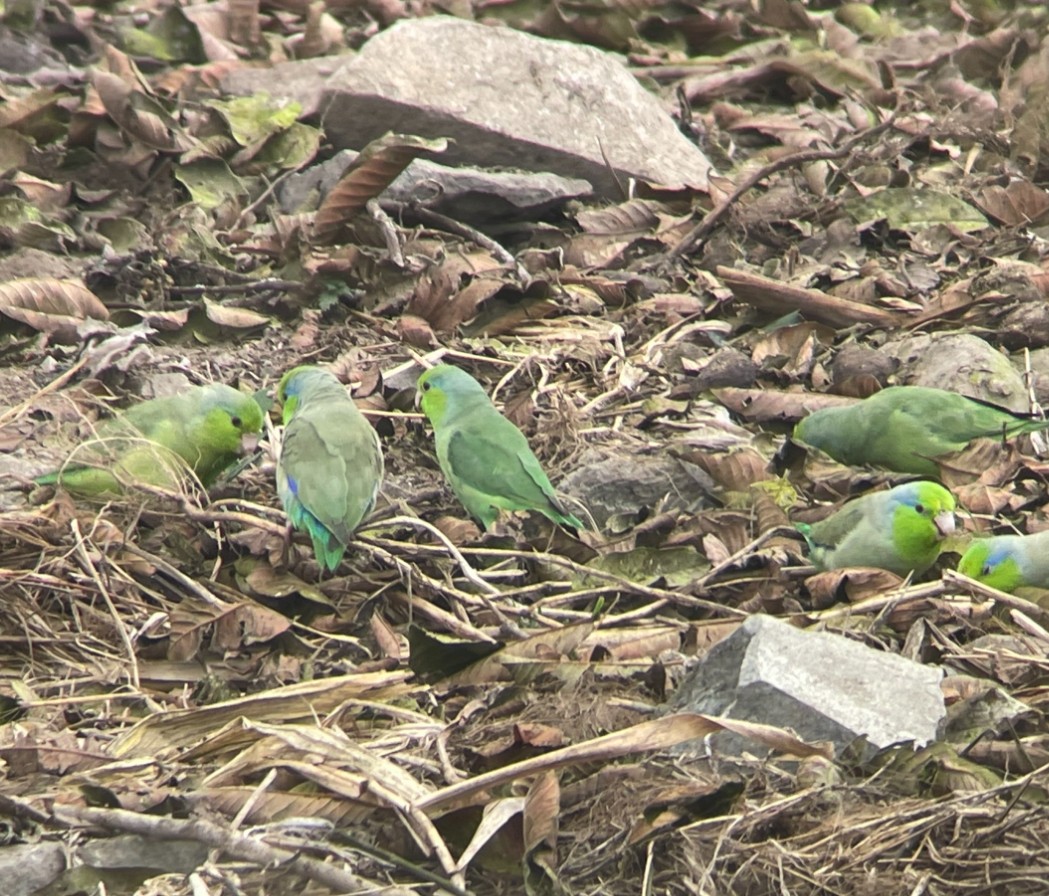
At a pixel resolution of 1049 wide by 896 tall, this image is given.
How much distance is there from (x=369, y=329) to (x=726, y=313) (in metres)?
1.36

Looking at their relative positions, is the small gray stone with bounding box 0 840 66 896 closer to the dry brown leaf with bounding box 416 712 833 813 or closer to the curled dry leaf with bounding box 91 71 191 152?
the dry brown leaf with bounding box 416 712 833 813

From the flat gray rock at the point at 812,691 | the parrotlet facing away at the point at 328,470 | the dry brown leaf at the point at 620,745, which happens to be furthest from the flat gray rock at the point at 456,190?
the dry brown leaf at the point at 620,745

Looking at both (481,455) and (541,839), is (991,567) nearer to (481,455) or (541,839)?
(481,455)

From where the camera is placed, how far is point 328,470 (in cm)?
425

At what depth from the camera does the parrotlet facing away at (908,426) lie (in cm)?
492

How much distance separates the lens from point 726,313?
6055 millimetres

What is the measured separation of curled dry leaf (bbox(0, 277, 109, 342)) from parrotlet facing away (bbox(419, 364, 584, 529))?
4.43ft

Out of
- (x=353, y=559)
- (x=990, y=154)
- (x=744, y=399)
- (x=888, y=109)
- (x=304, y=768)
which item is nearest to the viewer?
(x=304, y=768)

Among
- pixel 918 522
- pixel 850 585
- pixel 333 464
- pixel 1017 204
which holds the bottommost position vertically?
pixel 1017 204

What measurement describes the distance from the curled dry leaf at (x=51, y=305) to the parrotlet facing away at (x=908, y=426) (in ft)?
8.20

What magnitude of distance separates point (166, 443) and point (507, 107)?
2.84 m

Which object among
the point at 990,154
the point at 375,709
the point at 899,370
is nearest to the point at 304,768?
the point at 375,709

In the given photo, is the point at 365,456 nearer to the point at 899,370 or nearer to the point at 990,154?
the point at 899,370

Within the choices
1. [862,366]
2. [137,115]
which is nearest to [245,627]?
[862,366]
